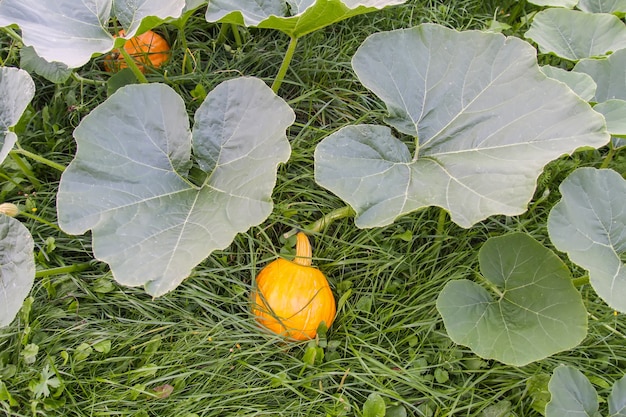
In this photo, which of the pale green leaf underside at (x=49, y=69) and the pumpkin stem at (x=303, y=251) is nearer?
the pumpkin stem at (x=303, y=251)

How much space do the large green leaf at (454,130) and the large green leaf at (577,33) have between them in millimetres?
462

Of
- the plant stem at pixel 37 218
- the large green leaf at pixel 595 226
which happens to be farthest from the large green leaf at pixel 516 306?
the plant stem at pixel 37 218

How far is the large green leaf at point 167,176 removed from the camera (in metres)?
1.50

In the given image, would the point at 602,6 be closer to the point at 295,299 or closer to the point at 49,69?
the point at 295,299

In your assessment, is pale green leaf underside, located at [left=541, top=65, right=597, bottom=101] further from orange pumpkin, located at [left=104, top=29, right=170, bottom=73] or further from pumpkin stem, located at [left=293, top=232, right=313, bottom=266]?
orange pumpkin, located at [left=104, top=29, right=170, bottom=73]

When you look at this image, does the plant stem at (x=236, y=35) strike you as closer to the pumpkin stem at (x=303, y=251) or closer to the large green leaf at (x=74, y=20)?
the large green leaf at (x=74, y=20)

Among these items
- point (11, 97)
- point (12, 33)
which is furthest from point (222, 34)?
point (11, 97)

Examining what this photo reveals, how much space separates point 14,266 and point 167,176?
478mm

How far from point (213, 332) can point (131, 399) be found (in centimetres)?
31

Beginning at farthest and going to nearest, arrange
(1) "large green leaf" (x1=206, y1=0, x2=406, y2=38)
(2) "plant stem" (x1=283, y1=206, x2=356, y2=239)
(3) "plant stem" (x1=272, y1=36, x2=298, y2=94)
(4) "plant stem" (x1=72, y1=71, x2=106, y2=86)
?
(4) "plant stem" (x1=72, y1=71, x2=106, y2=86) < (2) "plant stem" (x1=283, y1=206, x2=356, y2=239) < (3) "plant stem" (x1=272, y1=36, x2=298, y2=94) < (1) "large green leaf" (x1=206, y1=0, x2=406, y2=38)

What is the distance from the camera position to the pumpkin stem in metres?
1.89

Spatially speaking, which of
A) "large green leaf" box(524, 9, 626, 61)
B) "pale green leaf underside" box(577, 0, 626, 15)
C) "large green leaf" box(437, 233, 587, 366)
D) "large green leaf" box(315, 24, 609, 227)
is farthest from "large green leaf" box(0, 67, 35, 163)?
"pale green leaf underside" box(577, 0, 626, 15)

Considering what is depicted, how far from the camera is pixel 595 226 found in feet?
5.28

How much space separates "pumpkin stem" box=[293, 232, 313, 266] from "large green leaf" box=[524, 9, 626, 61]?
1.03 m
